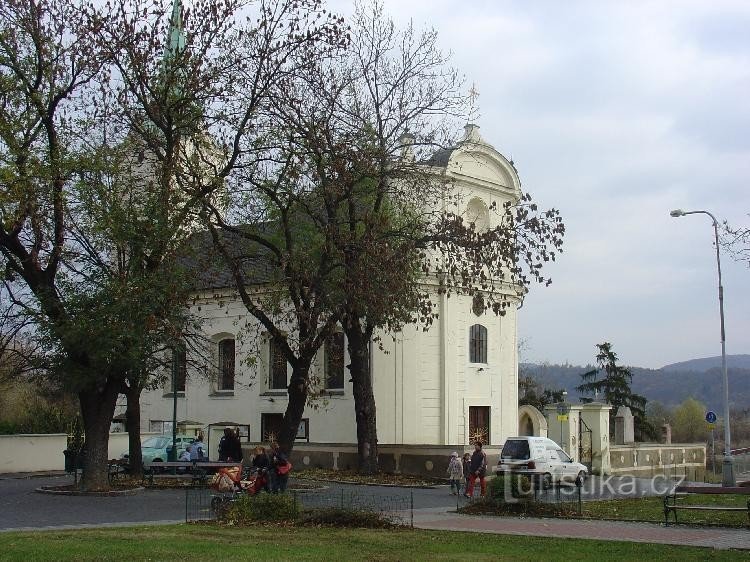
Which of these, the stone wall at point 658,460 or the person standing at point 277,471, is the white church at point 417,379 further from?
the person standing at point 277,471

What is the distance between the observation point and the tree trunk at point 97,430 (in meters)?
26.2

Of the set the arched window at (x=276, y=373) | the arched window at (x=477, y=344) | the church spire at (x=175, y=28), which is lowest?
the arched window at (x=276, y=373)

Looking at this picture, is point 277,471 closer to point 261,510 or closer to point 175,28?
point 261,510

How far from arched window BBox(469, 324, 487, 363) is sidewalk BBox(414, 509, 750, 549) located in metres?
22.5

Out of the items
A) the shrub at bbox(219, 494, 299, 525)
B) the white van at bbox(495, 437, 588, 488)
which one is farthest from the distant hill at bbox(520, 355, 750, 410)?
the shrub at bbox(219, 494, 299, 525)

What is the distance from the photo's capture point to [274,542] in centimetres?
1532

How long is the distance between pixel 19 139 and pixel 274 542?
1386 cm

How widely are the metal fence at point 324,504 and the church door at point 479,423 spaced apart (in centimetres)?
1473

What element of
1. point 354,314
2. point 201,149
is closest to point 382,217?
point 354,314

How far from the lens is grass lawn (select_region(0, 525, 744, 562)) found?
532 inches

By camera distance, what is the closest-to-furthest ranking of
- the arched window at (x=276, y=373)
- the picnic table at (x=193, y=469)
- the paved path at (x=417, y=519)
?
1. the paved path at (x=417, y=519)
2. the picnic table at (x=193, y=469)
3. the arched window at (x=276, y=373)

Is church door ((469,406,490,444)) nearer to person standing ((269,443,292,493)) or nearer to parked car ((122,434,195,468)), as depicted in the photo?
parked car ((122,434,195,468))

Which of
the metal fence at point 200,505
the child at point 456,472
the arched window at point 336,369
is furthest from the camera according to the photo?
the arched window at point 336,369

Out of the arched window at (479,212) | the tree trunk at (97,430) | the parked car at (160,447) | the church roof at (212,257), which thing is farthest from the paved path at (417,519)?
the arched window at (479,212)
